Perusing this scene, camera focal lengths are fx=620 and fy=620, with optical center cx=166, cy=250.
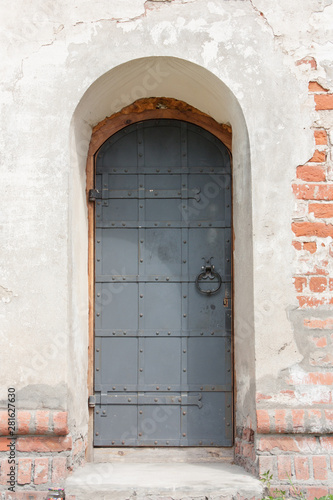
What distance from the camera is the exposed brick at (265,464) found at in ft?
11.4

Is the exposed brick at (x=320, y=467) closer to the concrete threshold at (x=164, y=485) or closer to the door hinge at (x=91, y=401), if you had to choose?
the concrete threshold at (x=164, y=485)

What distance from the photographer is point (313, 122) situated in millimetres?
3646

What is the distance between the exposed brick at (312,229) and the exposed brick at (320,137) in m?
0.47

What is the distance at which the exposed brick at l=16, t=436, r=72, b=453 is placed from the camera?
3520 mm

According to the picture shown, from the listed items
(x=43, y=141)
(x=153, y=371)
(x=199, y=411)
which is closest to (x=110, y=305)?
(x=153, y=371)

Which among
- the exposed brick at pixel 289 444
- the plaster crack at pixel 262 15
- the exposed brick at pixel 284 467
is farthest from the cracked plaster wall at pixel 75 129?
the exposed brick at pixel 284 467

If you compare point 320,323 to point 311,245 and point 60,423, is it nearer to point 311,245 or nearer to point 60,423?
point 311,245

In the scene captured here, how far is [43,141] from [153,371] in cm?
159

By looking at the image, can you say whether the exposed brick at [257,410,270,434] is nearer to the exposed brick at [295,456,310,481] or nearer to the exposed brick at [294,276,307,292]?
the exposed brick at [295,456,310,481]

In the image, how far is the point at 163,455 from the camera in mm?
3932

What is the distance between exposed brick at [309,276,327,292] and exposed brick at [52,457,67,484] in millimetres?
1722

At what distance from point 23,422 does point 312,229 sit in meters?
1.98

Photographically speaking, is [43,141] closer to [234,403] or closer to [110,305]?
[110,305]

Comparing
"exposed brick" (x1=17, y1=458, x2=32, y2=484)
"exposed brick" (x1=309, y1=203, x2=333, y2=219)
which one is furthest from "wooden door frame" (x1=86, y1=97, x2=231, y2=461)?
"exposed brick" (x1=17, y1=458, x2=32, y2=484)
